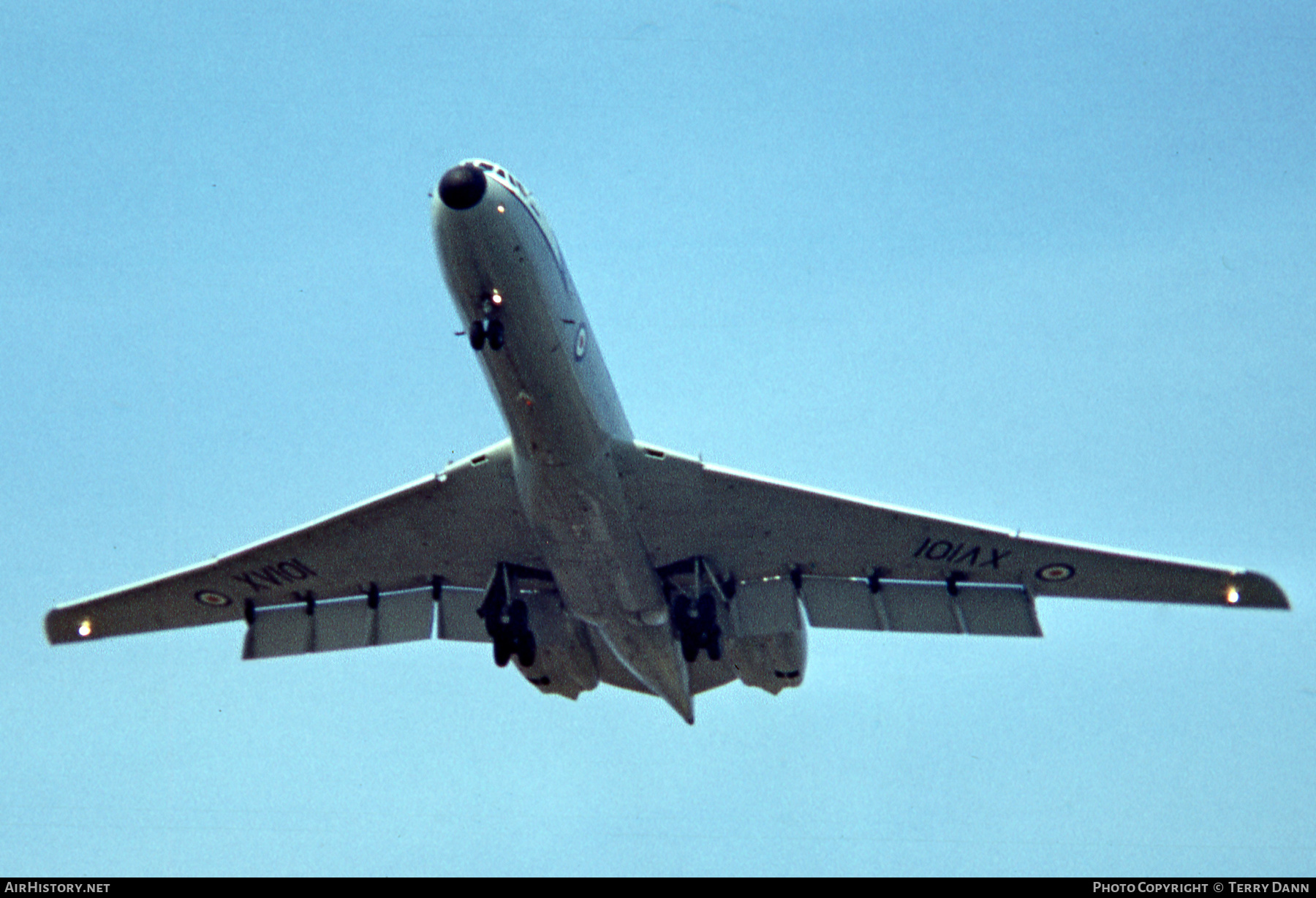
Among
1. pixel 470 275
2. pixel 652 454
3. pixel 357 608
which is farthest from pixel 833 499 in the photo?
pixel 357 608

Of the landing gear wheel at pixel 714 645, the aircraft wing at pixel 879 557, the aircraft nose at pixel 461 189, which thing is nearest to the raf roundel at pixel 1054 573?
the aircraft wing at pixel 879 557

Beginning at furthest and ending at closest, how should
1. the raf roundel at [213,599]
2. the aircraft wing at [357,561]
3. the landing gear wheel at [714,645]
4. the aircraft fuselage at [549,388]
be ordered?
the raf roundel at [213,599] → the landing gear wheel at [714,645] → the aircraft wing at [357,561] → the aircraft fuselage at [549,388]

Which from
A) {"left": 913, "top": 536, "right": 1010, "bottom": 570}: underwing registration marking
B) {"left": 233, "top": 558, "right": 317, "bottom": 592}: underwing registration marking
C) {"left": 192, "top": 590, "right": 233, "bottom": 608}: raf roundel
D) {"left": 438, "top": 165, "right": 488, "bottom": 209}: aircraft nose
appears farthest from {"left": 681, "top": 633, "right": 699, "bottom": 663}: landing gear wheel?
{"left": 192, "top": 590, "right": 233, "bottom": 608}: raf roundel

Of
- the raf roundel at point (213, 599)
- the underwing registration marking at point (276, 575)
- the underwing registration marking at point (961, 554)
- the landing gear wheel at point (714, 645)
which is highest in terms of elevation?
the underwing registration marking at point (276, 575)

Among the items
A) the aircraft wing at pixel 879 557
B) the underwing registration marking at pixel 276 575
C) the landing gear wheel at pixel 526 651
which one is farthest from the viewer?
the underwing registration marking at pixel 276 575

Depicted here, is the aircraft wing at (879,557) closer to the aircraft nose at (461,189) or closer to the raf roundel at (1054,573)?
the raf roundel at (1054,573)
